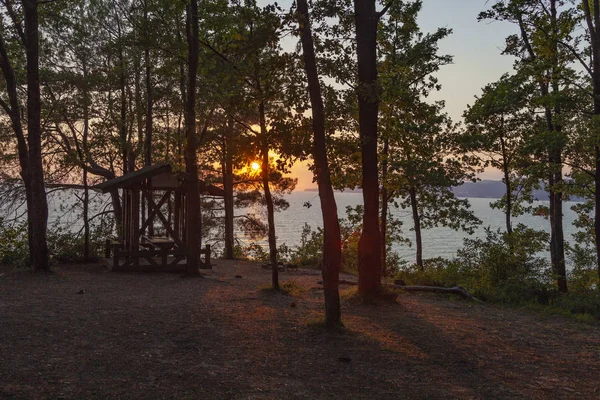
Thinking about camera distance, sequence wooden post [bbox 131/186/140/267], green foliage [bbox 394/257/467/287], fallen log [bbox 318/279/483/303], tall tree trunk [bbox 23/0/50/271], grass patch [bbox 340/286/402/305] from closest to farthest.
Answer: grass patch [bbox 340/286/402/305] → fallen log [bbox 318/279/483/303] → tall tree trunk [bbox 23/0/50/271] → green foliage [bbox 394/257/467/287] → wooden post [bbox 131/186/140/267]

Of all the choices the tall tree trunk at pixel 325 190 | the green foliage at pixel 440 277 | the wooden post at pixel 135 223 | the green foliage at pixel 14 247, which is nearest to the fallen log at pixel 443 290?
the green foliage at pixel 440 277

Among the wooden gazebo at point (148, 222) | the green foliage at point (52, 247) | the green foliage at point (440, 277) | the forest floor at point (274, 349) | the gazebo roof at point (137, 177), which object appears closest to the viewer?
the forest floor at point (274, 349)

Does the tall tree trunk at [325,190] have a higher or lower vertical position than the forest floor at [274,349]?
higher

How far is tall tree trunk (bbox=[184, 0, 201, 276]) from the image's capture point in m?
14.3

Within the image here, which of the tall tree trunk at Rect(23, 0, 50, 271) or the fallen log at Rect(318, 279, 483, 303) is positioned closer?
the fallen log at Rect(318, 279, 483, 303)

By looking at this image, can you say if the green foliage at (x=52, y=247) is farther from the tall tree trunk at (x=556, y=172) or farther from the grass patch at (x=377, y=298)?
the tall tree trunk at (x=556, y=172)

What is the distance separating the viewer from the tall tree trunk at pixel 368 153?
11164 millimetres

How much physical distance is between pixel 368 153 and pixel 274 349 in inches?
226

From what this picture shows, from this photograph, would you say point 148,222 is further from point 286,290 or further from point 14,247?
point 286,290

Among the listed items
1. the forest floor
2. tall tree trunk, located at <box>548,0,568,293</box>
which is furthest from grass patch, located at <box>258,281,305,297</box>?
tall tree trunk, located at <box>548,0,568,293</box>

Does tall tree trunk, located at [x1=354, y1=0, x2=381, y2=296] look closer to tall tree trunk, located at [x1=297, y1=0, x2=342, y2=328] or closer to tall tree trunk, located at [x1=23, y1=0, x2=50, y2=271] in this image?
tall tree trunk, located at [x1=297, y1=0, x2=342, y2=328]

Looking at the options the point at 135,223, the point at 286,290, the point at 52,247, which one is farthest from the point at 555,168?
the point at 52,247

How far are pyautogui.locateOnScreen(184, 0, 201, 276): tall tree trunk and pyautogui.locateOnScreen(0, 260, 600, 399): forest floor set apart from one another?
373cm

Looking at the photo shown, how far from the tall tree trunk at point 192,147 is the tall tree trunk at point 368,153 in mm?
5370
